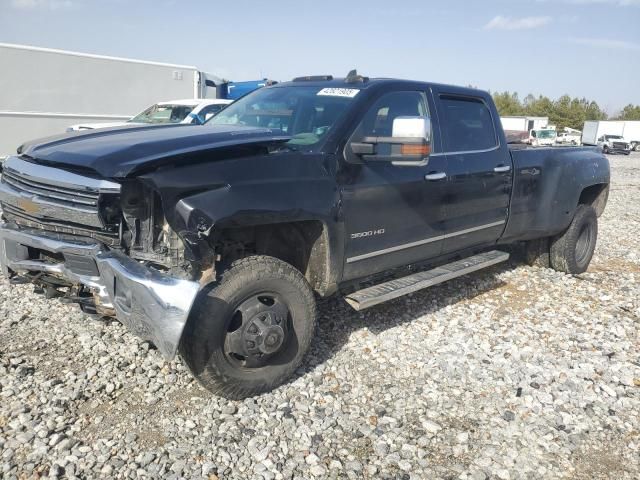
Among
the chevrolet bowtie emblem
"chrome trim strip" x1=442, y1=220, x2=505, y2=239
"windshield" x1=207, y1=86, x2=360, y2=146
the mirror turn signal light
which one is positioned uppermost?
"windshield" x1=207, y1=86, x2=360, y2=146

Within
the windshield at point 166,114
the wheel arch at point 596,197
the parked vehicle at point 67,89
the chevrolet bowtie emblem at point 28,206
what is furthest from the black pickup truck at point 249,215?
the parked vehicle at point 67,89

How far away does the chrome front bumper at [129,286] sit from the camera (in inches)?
102

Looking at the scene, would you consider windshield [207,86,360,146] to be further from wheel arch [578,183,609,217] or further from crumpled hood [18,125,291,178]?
wheel arch [578,183,609,217]

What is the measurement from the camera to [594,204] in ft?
20.2

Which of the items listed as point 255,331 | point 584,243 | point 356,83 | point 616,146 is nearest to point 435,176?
point 356,83

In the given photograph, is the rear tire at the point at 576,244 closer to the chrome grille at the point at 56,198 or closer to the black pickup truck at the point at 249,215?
the black pickup truck at the point at 249,215

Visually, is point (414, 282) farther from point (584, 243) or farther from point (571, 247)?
point (584, 243)

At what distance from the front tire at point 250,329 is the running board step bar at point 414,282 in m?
0.40

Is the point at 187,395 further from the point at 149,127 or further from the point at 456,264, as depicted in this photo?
the point at 456,264

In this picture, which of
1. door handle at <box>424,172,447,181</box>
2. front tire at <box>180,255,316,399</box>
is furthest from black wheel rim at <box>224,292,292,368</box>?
door handle at <box>424,172,447,181</box>

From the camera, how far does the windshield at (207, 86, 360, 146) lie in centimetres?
358

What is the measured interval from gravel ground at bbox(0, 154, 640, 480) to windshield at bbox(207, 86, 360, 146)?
5.18ft

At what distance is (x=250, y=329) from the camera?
119 inches

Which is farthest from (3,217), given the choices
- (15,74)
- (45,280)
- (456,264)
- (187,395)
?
(15,74)
